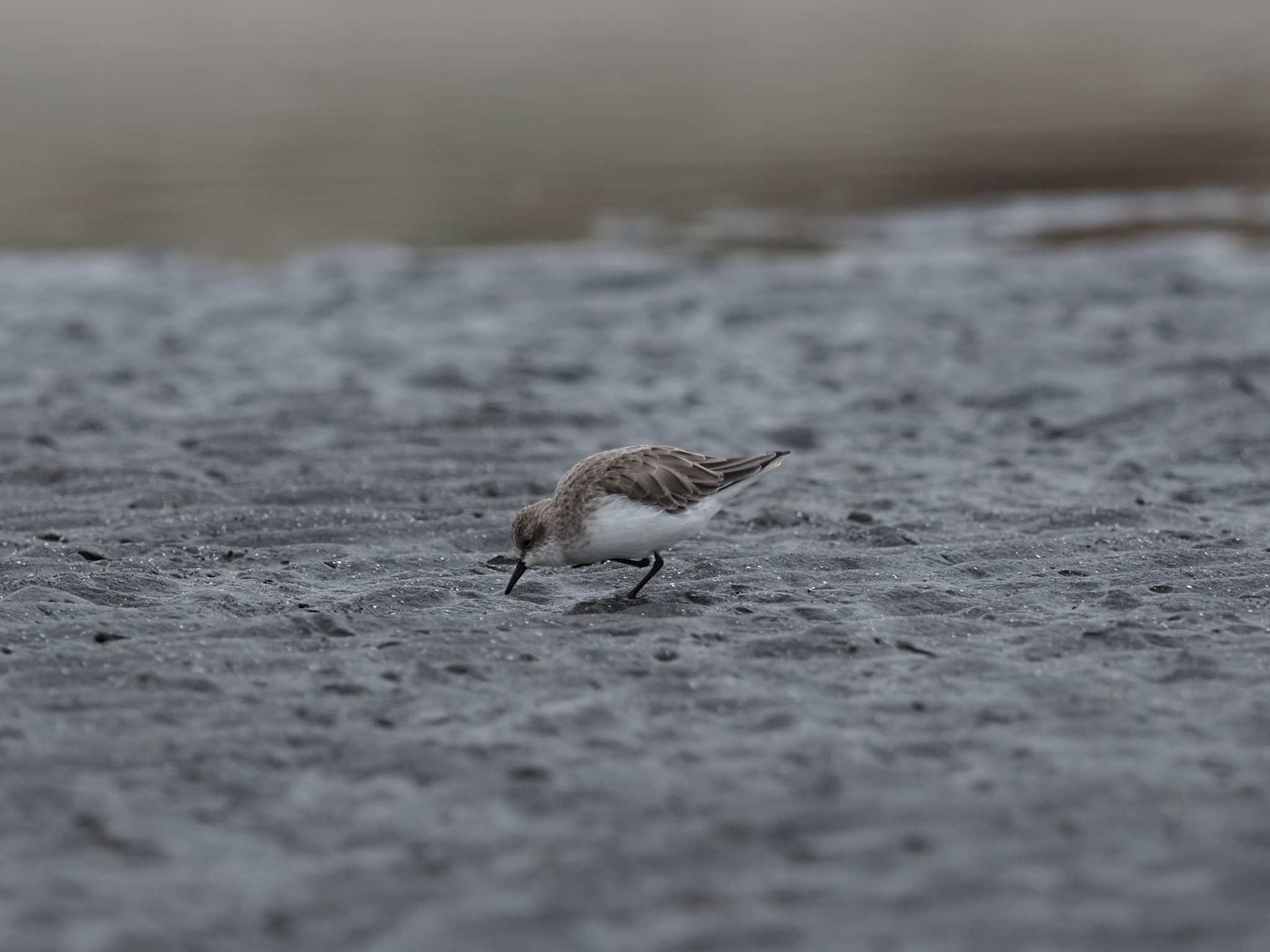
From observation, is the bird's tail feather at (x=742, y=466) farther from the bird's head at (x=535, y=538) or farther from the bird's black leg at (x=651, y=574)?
the bird's head at (x=535, y=538)

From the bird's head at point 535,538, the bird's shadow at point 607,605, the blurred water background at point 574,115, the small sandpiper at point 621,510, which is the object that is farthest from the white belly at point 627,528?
the blurred water background at point 574,115

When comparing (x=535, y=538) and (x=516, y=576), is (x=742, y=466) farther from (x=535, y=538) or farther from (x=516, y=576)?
(x=516, y=576)

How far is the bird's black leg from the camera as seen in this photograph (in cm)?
908

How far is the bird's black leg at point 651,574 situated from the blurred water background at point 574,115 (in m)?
14.3

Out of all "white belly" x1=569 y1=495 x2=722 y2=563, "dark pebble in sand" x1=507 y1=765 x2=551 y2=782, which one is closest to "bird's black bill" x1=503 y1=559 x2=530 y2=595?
"white belly" x1=569 y1=495 x2=722 y2=563

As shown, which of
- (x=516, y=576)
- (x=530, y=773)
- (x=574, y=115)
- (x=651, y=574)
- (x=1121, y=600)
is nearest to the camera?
(x=530, y=773)

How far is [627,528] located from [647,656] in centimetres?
98

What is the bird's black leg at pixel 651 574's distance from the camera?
9.08m

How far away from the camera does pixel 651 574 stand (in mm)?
9305

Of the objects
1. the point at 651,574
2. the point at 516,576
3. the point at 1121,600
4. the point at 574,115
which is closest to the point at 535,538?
the point at 516,576

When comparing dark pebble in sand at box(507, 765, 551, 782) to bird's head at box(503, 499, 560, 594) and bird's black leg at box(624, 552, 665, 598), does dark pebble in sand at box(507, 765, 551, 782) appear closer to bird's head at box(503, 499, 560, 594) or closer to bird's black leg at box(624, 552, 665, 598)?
bird's head at box(503, 499, 560, 594)

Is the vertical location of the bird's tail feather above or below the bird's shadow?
above

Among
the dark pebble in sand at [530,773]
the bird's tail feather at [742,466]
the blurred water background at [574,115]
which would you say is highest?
the blurred water background at [574,115]

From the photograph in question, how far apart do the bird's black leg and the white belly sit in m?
0.20
